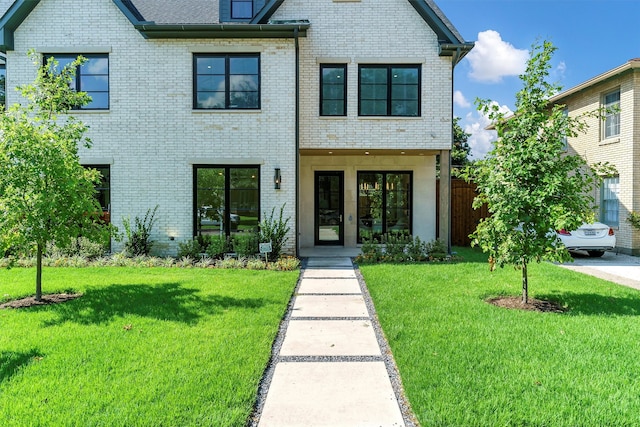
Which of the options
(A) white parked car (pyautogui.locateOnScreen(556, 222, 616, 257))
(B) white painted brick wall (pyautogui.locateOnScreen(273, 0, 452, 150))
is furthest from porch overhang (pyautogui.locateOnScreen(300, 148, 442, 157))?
(A) white parked car (pyautogui.locateOnScreen(556, 222, 616, 257))

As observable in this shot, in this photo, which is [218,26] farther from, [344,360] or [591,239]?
[591,239]

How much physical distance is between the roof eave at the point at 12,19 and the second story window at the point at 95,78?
951 mm

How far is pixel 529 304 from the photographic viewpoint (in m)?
6.64

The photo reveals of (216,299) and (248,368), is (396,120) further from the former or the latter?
(248,368)

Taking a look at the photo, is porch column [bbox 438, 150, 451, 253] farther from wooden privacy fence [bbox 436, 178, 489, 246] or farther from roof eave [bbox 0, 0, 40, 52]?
roof eave [bbox 0, 0, 40, 52]

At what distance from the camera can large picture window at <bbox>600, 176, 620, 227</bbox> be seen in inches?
545

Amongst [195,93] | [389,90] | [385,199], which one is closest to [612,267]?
[385,199]

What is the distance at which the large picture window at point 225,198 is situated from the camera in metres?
11.5

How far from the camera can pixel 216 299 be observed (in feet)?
22.3

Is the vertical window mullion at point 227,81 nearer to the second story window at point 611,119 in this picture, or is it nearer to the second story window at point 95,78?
the second story window at point 95,78

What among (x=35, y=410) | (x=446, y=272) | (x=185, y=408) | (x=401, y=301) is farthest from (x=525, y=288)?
(x=35, y=410)

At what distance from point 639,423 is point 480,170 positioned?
437 cm

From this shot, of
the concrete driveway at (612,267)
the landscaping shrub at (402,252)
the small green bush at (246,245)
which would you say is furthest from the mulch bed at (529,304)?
the small green bush at (246,245)

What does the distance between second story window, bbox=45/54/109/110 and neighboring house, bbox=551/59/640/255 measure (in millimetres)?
14011
